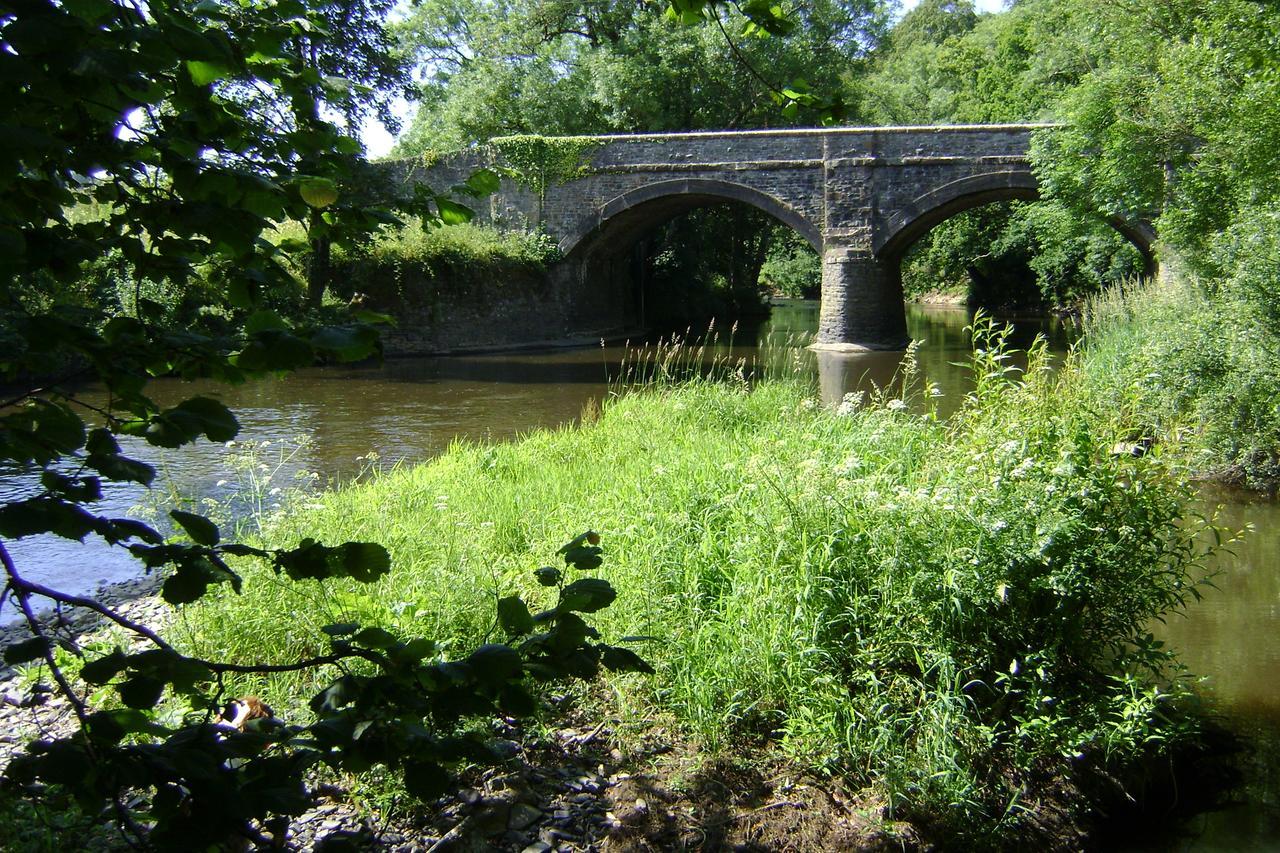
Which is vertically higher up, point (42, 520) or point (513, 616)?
→ point (42, 520)

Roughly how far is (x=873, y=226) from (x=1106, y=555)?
57.7 feet

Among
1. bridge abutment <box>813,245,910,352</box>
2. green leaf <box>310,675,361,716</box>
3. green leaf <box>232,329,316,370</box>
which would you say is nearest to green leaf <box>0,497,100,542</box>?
green leaf <box>232,329,316,370</box>

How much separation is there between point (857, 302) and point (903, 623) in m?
17.8

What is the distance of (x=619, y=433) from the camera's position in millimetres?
7844

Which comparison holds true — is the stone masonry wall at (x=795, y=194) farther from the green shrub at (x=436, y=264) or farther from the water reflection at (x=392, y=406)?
the water reflection at (x=392, y=406)

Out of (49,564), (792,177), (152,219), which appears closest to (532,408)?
(49,564)

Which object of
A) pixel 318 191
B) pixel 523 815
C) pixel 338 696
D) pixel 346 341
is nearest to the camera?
pixel 346 341

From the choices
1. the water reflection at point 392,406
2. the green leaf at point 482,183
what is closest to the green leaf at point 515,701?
the green leaf at point 482,183

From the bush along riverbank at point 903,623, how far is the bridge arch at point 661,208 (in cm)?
1700

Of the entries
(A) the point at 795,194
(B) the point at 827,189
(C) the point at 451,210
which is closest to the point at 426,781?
(C) the point at 451,210

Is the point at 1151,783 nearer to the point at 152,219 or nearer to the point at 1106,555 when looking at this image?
the point at 1106,555

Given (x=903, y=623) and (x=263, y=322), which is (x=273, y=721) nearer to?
(x=263, y=322)

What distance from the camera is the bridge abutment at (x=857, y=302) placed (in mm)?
20672

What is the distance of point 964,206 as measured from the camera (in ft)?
69.1
